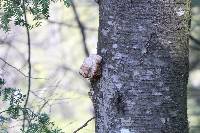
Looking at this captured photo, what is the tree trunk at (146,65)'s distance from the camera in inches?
86.3

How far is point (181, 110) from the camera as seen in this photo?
227 centimetres

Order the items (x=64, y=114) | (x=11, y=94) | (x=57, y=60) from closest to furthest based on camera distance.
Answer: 1. (x=11, y=94)
2. (x=57, y=60)
3. (x=64, y=114)

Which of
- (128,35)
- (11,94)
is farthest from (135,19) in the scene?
(11,94)

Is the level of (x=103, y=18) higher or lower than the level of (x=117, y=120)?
higher

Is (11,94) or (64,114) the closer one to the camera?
(11,94)

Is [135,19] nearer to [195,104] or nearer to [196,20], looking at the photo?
[196,20]

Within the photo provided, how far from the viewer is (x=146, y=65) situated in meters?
2.19

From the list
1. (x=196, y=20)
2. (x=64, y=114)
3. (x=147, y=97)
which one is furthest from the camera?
(x=64, y=114)

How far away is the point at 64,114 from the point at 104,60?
10310 millimetres

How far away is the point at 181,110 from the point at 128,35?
1.26ft

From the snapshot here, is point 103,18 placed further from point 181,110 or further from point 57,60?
point 57,60

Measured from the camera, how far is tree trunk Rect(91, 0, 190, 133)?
219cm

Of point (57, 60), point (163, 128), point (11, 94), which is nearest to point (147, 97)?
point (163, 128)

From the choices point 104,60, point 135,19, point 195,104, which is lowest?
point 195,104
